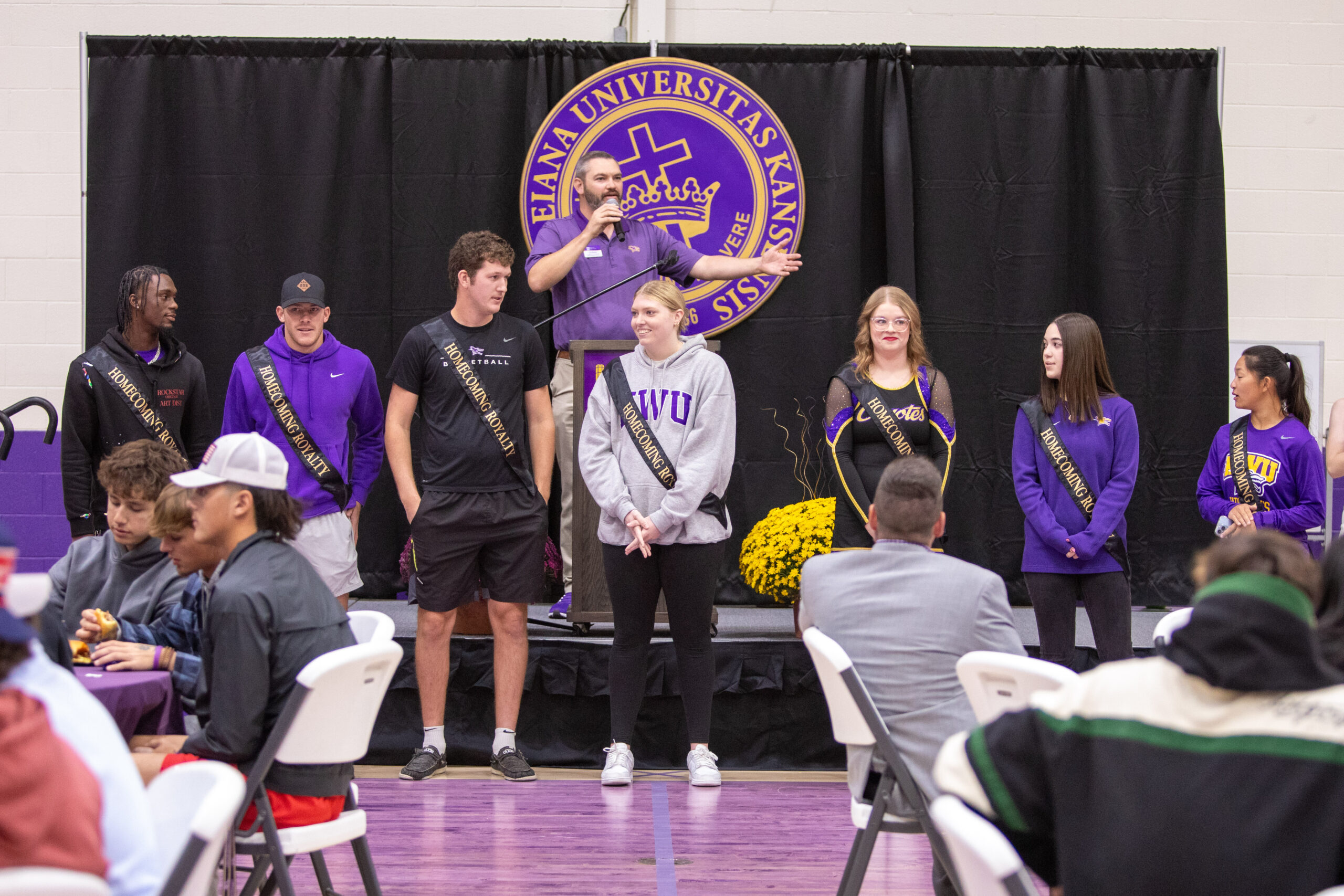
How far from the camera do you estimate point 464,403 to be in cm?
392

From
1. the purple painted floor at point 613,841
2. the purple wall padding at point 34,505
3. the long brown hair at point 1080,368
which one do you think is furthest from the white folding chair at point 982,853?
the purple wall padding at point 34,505

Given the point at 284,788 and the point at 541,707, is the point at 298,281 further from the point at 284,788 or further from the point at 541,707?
the point at 284,788

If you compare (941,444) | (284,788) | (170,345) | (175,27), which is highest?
(175,27)

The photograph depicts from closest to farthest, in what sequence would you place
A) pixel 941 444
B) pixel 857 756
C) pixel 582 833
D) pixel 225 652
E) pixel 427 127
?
pixel 225 652 < pixel 857 756 < pixel 582 833 < pixel 941 444 < pixel 427 127

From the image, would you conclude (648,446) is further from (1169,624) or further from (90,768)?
(90,768)

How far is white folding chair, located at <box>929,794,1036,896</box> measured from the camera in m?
1.25

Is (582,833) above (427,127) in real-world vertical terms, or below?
below

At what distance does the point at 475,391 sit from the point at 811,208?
2.04 meters

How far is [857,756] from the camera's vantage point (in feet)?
7.91

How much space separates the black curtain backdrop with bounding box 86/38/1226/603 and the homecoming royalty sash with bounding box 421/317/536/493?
1.30 meters

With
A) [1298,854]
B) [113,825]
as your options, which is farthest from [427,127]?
[1298,854]

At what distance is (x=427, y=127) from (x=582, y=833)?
3150 millimetres

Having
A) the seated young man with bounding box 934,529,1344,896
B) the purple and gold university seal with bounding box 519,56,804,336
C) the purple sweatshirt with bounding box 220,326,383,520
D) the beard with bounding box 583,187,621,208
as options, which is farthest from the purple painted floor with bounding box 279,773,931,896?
the purple and gold university seal with bounding box 519,56,804,336

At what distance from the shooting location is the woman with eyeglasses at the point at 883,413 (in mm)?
3936
